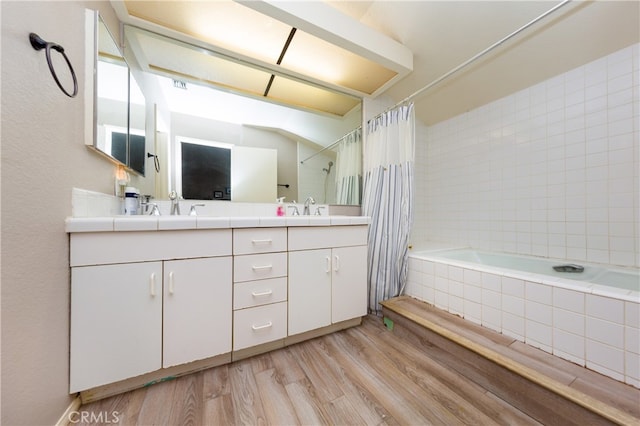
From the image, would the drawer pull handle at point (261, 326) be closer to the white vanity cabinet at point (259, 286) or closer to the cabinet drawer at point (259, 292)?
the white vanity cabinet at point (259, 286)

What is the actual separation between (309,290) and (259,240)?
445mm

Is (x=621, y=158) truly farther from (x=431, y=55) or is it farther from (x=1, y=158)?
(x=1, y=158)

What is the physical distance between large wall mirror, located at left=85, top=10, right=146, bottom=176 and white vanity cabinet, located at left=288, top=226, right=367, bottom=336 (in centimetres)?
103

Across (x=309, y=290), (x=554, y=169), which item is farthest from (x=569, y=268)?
(x=309, y=290)

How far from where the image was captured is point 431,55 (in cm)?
176

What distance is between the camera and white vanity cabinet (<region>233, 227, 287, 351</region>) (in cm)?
111

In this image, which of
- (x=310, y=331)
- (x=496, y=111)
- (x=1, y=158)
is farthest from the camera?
(x=496, y=111)

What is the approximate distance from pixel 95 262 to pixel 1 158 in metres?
0.44

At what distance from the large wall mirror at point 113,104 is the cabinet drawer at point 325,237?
3.35ft

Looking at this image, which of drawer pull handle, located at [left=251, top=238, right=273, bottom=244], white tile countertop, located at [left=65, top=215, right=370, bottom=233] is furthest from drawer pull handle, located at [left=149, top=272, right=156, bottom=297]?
drawer pull handle, located at [left=251, top=238, right=273, bottom=244]

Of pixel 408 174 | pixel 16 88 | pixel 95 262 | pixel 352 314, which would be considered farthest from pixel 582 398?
pixel 16 88

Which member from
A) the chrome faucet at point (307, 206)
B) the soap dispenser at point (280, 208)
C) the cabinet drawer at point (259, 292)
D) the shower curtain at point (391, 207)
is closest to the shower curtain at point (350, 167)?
the shower curtain at point (391, 207)

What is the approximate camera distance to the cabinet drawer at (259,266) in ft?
3.63

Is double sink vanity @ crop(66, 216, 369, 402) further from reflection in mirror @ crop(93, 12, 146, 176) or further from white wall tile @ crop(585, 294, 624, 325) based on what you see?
white wall tile @ crop(585, 294, 624, 325)
